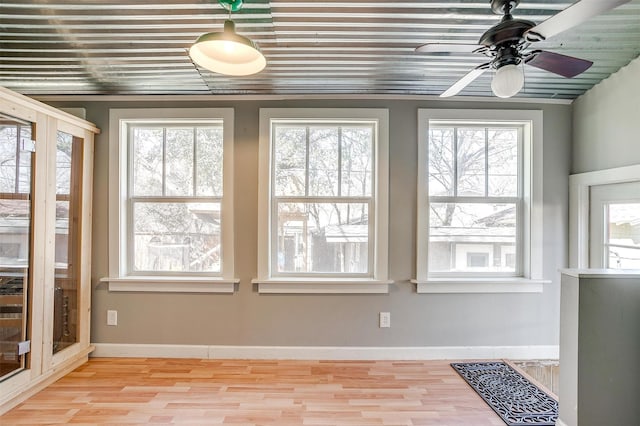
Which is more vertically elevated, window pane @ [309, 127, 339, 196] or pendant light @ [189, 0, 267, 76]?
pendant light @ [189, 0, 267, 76]

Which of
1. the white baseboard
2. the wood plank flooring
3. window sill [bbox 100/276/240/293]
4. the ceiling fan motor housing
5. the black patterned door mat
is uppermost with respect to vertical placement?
the ceiling fan motor housing

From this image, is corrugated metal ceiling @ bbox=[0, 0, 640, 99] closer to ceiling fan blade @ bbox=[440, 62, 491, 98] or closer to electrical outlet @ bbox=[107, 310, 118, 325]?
ceiling fan blade @ bbox=[440, 62, 491, 98]

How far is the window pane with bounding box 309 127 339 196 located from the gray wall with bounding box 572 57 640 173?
7.06 ft

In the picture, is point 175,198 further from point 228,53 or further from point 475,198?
point 475,198

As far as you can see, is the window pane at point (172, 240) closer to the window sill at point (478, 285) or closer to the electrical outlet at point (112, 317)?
the electrical outlet at point (112, 317)

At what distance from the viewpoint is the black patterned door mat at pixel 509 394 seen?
6.81 feet

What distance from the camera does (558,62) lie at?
1.63 m

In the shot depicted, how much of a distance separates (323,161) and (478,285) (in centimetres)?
177

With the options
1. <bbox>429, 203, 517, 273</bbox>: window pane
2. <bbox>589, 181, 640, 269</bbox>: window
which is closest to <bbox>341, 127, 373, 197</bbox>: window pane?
<bbox>429, 203, 517, 273</bbox>: window pane

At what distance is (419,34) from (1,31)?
2.67 meters

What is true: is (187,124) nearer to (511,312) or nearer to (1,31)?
(1,31)

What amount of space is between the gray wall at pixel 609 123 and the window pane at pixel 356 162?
1.84 m

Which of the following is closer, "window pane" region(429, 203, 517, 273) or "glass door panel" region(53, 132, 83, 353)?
"glass door panel" region(53, 132, 83, 353)

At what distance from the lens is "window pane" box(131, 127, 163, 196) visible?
300 cm
